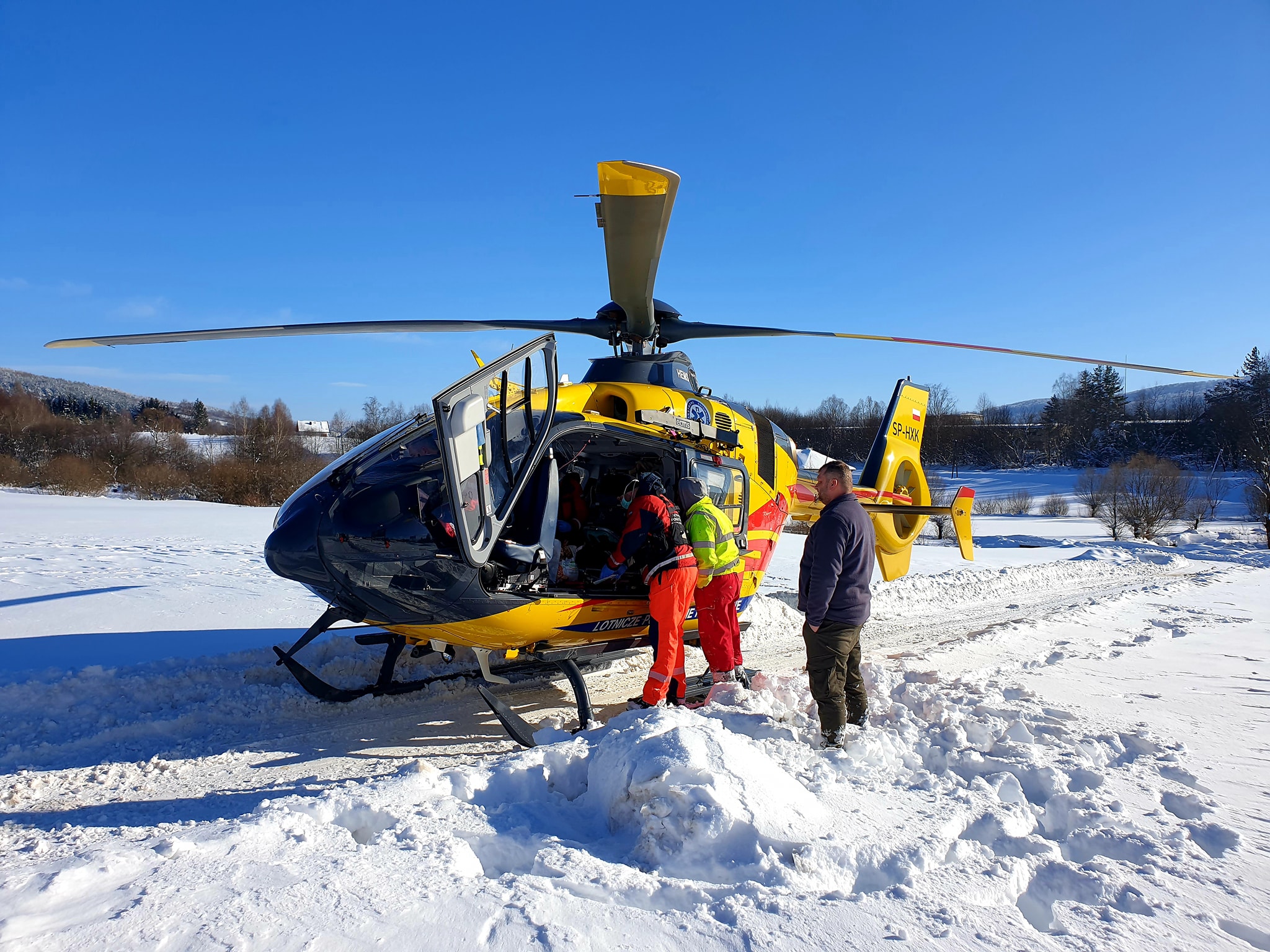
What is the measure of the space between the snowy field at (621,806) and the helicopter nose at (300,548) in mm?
1094

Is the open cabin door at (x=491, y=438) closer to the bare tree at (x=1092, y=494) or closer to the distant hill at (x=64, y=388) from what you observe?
the bare tree at (x=1092, y=494)

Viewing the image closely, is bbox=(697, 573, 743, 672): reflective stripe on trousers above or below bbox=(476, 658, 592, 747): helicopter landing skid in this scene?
above

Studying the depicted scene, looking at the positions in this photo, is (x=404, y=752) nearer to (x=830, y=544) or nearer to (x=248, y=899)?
(x=248, y=899)

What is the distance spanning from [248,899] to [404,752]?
2132mm

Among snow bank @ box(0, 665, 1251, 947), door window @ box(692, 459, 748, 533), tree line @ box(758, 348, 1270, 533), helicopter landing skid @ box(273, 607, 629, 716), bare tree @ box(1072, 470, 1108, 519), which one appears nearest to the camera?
snow bank @ box(0, 665, 1251, 947)

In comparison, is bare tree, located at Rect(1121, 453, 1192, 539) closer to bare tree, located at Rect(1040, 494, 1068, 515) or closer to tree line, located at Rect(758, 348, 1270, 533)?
bare tree, located at Rect(1040, 494, 1068, 515)

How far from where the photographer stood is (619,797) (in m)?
3.02

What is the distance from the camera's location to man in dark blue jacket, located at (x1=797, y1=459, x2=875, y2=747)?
158 inches

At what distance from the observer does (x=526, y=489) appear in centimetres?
457

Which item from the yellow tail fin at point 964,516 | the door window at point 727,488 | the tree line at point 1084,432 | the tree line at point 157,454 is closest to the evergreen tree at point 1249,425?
the tree line at point 1084,432

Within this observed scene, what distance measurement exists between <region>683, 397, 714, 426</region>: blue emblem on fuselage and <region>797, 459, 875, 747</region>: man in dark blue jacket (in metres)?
1.88

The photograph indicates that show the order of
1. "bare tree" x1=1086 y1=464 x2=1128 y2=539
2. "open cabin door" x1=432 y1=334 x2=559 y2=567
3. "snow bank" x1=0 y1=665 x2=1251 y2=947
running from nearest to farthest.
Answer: "snow bank" x1=0 y1=665 x2=1251 y2=947 < "open cabin door" x1=432 y1=334 x2=559 y2=567 < "bare tree" x1=1086 y1=464 x2=1128 y2=539

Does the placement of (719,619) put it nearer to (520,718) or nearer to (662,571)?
(662,571)

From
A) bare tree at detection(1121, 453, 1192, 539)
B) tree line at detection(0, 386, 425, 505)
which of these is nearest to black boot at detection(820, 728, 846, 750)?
tree line at detection(0, 386, 425, 505)
